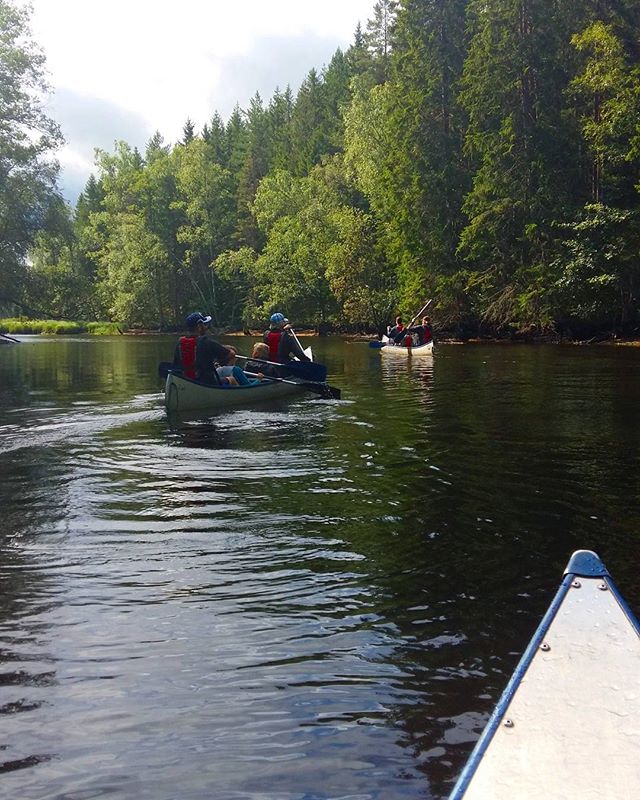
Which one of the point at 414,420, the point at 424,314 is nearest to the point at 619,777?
Answer: the point at 414,420

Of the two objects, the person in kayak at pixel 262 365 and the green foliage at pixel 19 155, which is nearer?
the person in kayak at pixel 262 365

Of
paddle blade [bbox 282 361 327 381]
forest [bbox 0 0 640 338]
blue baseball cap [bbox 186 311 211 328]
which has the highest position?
forest [bbox 0 0 640 338]

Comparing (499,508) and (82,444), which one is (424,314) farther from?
(499,508)

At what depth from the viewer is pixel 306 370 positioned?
1697 cm

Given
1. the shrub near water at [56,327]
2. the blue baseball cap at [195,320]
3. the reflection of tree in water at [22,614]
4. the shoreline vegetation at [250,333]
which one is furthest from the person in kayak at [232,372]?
the shrub near water at [56,327]

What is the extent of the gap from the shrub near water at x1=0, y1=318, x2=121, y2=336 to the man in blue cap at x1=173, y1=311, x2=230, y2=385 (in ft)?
204

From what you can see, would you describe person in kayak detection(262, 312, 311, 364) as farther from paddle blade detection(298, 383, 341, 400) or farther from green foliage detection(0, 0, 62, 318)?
green foliage detection(0, 0, 62, 318)

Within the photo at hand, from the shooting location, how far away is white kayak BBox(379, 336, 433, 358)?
31.0m

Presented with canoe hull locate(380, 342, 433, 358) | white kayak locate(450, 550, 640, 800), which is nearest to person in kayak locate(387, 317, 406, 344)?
canoe hull locate(380, 342, 433, 358)

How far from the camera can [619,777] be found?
2.49 metres

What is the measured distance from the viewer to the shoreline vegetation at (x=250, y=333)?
37594 millimetres

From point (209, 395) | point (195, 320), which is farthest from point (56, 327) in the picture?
point (195, 320)

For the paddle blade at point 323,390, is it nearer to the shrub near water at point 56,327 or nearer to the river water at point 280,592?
the river water at point 280,592

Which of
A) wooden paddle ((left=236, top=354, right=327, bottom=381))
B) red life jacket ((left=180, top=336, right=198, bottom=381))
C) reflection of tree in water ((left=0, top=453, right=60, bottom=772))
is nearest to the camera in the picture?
reflection of tree in water ((left=0, top=453, right=60, bottom=772))
